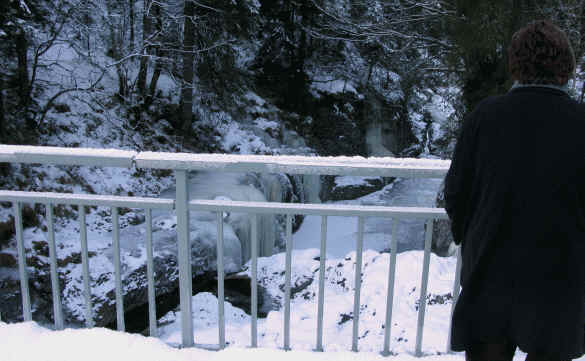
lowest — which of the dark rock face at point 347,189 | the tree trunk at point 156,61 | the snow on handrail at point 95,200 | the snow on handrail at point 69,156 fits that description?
the dark rock face at point 347,189

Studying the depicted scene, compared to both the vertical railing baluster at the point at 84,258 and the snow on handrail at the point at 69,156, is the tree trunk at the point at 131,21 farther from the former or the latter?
the vertical railing baluster at the point at 84,258

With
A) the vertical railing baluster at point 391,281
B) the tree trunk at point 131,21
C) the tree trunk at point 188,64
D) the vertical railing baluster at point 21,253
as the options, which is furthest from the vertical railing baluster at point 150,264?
the tree trunk at point 131,21

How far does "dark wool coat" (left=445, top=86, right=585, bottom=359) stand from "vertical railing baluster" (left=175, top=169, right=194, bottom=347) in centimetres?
121

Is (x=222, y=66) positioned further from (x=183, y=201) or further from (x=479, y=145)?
(x=479, y=145)

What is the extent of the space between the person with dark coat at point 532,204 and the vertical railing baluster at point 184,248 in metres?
1.22

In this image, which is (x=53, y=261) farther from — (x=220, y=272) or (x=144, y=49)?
(x=144, y=49)

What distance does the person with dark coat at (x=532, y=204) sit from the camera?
4.27 ft

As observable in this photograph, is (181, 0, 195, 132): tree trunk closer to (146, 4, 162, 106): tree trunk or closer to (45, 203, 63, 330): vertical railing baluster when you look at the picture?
(146, 4, 162, 106): tree trunk

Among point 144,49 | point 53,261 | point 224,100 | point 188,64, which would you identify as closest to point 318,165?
point 53,261

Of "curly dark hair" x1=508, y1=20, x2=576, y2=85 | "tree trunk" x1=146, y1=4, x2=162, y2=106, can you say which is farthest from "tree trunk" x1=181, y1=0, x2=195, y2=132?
"curly dark hair" x1=508, y1=20, x2=576, y2=85

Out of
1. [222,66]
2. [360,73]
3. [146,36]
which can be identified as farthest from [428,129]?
[146,36]

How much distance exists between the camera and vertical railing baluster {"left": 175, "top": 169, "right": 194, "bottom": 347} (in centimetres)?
212

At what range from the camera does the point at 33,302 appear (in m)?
5.29

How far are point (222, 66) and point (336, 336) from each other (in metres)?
8.67
